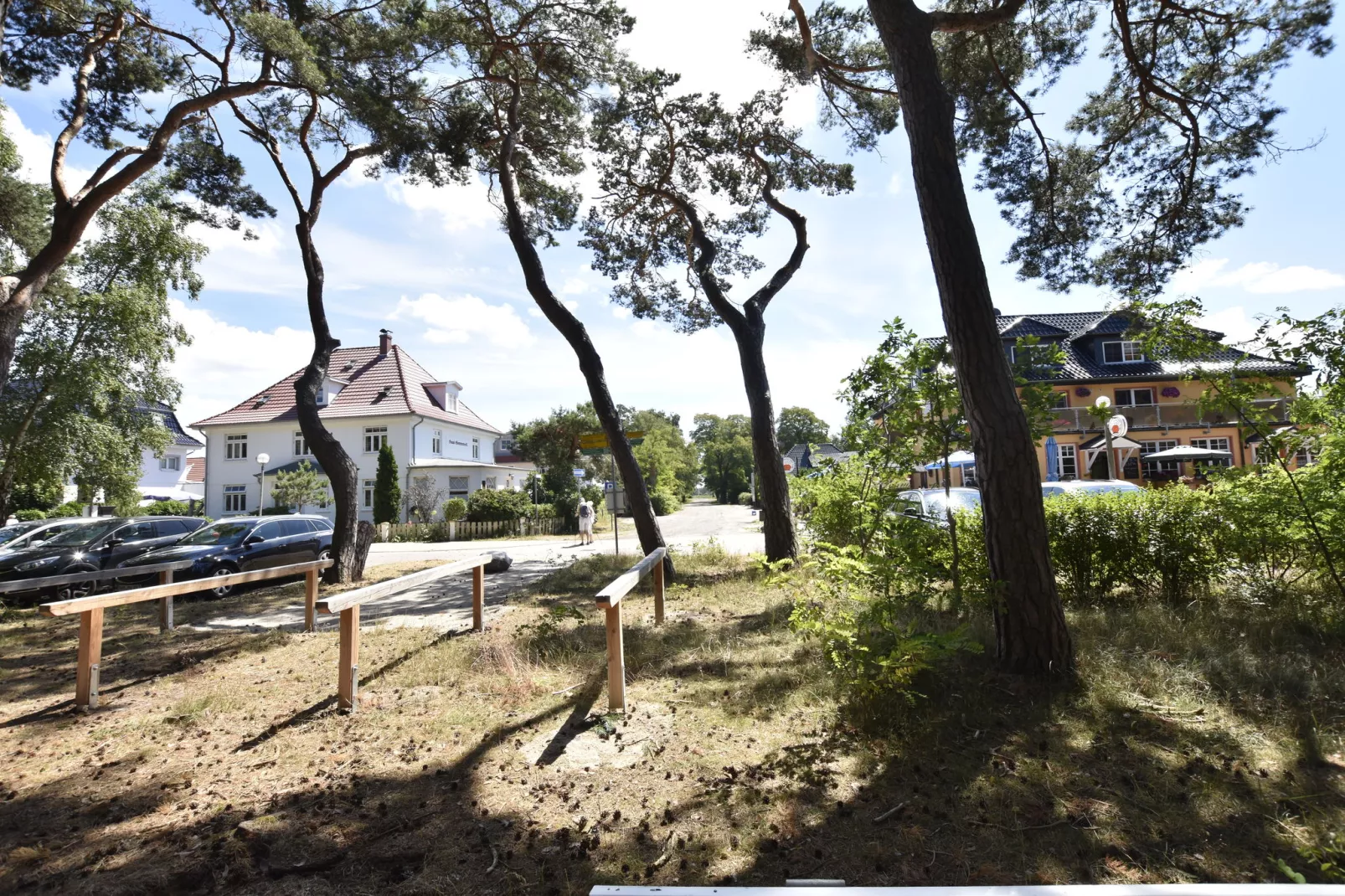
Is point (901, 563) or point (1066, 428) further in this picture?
point (1066, 428)

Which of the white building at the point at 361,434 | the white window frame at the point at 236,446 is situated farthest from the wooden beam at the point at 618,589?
the white window frame at the point at 236,446

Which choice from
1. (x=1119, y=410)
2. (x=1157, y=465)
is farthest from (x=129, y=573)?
(x=1157, y=465)

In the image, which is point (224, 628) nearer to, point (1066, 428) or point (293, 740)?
point (293, 740)

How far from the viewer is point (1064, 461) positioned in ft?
98.9

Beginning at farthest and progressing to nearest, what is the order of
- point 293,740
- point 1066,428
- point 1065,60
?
point 1066,428, point 1065,60, point 293,740

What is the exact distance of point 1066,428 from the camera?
94.2 ft

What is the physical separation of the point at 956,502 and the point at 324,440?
10742 mm

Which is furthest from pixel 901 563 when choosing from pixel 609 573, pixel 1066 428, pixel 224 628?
pixel 1066 428

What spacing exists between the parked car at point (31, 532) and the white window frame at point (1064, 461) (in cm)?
3309

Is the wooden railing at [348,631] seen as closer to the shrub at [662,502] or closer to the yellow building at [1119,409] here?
the yellow building at [1119,409]

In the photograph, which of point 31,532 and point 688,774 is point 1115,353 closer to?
point 688,774

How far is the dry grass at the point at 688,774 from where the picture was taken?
2777mm

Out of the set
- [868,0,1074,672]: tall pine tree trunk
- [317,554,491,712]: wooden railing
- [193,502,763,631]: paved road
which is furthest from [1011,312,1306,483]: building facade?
[317,554,491,712]: wooden railing

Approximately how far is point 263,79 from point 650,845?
12413 mm
